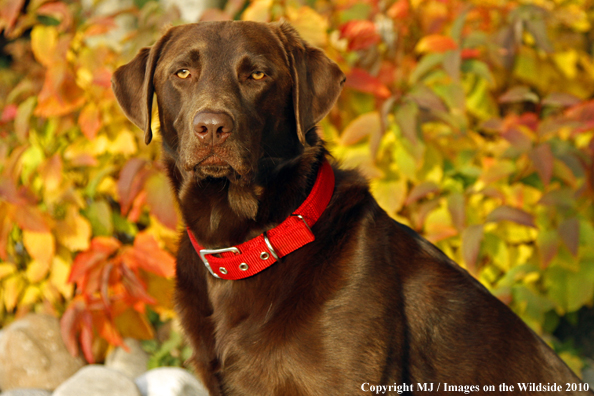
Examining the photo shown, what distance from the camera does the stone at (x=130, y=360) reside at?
374 centimetres

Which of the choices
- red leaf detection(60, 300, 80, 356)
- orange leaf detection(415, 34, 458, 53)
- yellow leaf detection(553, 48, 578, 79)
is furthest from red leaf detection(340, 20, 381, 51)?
red leaf detection(60, 300, 80, 356)

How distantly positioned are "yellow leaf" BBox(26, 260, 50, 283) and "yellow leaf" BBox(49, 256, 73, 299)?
0.06 m

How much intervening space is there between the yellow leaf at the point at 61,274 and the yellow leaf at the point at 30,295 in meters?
0.26

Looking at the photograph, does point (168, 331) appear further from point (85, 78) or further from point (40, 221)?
point (85, 78)

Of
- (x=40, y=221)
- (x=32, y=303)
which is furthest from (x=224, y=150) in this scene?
(x=32, y=303)

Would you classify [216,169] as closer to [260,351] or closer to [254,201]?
[254,201]

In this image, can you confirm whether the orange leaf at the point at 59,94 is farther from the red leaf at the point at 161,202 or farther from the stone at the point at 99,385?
the stone at the point at 99,385

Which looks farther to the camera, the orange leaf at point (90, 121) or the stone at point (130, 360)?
the stone at point (130, 360)

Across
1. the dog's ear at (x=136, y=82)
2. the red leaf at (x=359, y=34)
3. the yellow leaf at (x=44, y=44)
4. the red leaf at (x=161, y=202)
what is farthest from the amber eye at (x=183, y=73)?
the yellow leaf at (x=44, y=44)

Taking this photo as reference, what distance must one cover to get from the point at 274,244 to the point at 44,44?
2604 mm

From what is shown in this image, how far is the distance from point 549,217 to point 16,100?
145 inches

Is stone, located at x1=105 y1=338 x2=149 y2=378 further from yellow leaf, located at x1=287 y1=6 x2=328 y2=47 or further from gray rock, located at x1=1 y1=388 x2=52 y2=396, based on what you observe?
yellow leaf, located at x1=287 y1=6 x2=328 y2=47

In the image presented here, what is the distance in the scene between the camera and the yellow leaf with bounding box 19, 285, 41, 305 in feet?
12.7

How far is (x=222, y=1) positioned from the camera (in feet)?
17.6
